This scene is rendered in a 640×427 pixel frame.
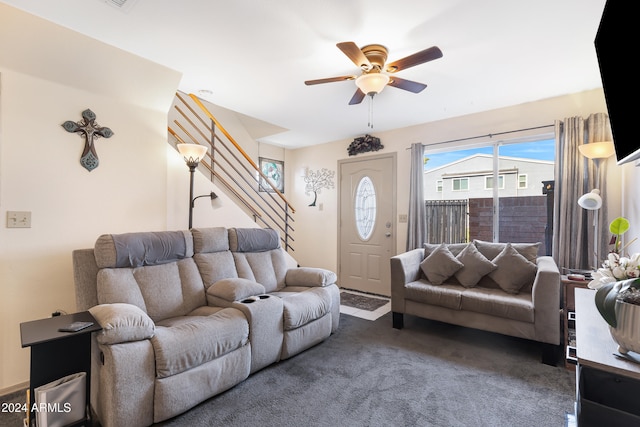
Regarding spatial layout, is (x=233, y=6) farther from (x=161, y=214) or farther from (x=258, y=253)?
(x=258, y=253)

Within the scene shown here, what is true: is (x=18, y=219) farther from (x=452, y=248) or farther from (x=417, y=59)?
(x=452, y=248)

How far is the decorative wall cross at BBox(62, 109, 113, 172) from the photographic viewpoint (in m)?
2.38

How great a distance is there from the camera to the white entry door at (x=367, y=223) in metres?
4.50

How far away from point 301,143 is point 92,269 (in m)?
3.78

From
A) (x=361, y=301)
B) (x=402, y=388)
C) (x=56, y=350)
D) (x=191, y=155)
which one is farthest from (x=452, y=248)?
(x=56, y=350)

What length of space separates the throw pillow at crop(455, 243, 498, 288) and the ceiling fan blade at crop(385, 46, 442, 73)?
6.78ft

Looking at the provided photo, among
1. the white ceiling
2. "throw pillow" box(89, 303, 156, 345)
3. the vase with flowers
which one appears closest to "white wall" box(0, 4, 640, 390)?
the white ceiling

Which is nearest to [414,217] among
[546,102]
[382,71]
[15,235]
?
[546,102]

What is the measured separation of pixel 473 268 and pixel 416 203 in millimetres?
1200

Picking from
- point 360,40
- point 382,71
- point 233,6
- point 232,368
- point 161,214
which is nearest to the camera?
point 233,6

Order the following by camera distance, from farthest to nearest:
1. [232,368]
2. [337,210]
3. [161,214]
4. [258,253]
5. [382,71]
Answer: [337,210], [258,253], [161,214], [382,71], [232,368]

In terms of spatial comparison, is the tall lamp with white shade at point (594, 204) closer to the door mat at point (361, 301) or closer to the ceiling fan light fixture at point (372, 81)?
the ceiling fan light fixture at point (372, 81)

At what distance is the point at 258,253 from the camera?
316 centimetres

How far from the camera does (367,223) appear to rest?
474 centimetres
